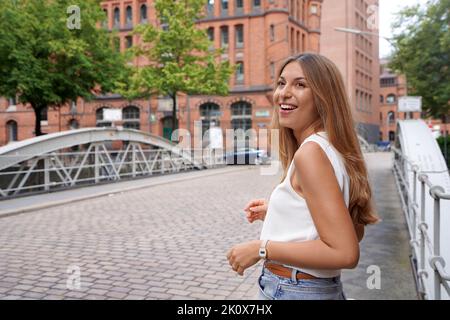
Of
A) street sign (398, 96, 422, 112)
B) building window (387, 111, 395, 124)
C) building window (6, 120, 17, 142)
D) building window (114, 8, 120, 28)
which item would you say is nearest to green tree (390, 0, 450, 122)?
street sign (398, 96, 422, 112)

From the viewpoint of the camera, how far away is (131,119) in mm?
45781

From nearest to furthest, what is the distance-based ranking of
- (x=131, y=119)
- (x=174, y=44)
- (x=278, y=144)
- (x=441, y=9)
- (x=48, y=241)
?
(x=278, y=144) → (x=48, y=241) → (x=441, y=9) → (x=174, y=44) → (x=131, y=119)

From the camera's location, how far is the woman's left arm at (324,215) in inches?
56.4

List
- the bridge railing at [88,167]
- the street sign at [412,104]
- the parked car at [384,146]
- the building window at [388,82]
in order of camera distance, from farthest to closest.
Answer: the building window at [388,82]
the parked car at [384,146]
the bridge railing at [88,167]
the street sign at [412,104]

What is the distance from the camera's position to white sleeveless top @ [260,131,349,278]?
1.52 m

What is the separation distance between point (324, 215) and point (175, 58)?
2578 cm

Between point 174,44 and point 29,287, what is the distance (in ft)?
72.9

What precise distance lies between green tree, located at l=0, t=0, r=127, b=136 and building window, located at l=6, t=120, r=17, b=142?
2745cm

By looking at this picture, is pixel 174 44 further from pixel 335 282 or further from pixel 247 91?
pixel 335 282

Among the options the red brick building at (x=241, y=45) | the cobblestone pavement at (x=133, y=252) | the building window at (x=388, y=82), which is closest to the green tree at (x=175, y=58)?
the red brick building at (x=241, y=45)

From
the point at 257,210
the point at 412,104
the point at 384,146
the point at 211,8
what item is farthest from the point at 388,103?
the point at 257,210

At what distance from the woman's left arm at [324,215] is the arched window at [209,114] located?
3992 centimetres

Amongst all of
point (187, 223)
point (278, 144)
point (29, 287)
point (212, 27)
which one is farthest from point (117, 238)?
point (212, 27)

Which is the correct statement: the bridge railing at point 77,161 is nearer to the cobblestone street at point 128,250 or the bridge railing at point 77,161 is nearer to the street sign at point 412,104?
the cobblestone street at point 128,250
